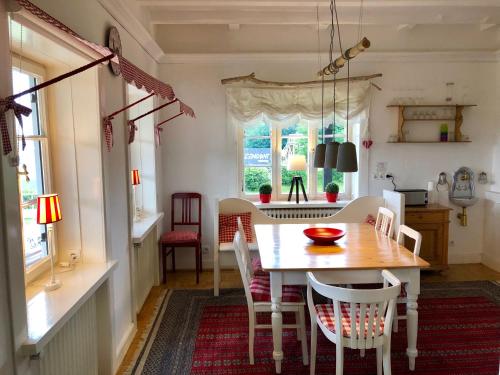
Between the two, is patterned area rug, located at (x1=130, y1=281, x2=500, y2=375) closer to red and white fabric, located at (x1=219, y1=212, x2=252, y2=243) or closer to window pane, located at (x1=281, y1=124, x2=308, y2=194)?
red and white fabric, located at (x1=219, y1=212, x2=252, y2=243)

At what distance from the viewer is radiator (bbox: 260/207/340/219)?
4.23 meters

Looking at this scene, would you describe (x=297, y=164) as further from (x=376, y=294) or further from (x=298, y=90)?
(x=376, y=294)

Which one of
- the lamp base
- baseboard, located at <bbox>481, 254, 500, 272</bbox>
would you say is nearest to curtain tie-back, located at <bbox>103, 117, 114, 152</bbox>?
the lamp base

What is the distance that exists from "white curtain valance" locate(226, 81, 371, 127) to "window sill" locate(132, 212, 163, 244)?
1407 mm

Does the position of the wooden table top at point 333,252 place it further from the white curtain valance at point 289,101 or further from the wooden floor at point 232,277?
the white curtain valance at point 289,101

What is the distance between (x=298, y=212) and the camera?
4246mm

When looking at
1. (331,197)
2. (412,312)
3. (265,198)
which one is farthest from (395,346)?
(265,198)

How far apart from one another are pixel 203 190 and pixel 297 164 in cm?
112

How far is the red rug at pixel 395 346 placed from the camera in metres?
2.43

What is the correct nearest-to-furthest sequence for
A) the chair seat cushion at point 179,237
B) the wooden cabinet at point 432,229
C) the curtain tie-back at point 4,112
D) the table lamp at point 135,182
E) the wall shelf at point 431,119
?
the curtain tie-back at point 4,112
the table lamp at point 135,182
the chair seat cushion at point 179,237
the wooden cabinet at point 432,229
the wall shelf at point 431,119

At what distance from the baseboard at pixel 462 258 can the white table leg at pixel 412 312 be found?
2530mm

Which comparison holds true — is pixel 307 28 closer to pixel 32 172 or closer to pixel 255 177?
pixel 255 177

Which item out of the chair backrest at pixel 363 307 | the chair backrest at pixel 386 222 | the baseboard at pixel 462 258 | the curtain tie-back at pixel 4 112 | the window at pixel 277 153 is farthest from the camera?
the baseboard at pixel 462 258

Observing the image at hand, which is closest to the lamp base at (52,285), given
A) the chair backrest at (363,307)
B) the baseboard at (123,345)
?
the baseboard at (123,345)
